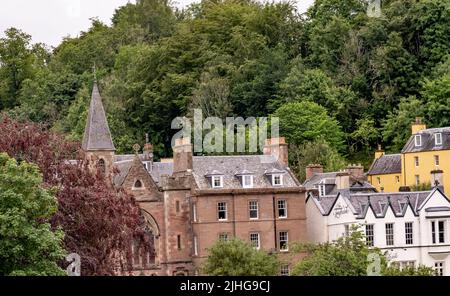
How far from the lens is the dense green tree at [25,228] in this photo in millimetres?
24469

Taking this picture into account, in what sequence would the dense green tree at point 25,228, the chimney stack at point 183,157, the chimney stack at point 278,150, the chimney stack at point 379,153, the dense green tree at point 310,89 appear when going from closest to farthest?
the dense green tree at point 25,228 < the chimney stack at point 183,157 < the chimney stack at point 278,150 < the chimney stack at point 379,153 < the dense green tree at point 310,89

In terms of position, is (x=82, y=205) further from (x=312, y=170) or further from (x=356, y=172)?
(x=356, y=172)

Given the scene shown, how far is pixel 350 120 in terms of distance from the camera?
3725 inches

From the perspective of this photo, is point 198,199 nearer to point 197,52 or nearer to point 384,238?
point 384,238

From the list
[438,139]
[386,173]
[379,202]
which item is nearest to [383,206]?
[379,202]

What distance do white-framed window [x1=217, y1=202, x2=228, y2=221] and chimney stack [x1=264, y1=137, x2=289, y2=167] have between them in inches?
198

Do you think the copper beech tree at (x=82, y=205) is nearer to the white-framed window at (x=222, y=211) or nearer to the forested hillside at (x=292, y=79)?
the white-framed window at (x=222, y=211)

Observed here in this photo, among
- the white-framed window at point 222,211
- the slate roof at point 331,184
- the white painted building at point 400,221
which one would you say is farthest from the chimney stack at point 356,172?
the white-framed window at point 222,211

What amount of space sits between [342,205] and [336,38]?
39722 millimetres

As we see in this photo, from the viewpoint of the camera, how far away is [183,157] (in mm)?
65062

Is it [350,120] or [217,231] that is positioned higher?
[350,120]

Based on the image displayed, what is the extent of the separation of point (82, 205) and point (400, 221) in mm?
25507

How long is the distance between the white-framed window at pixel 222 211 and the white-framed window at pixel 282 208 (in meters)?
2.88
